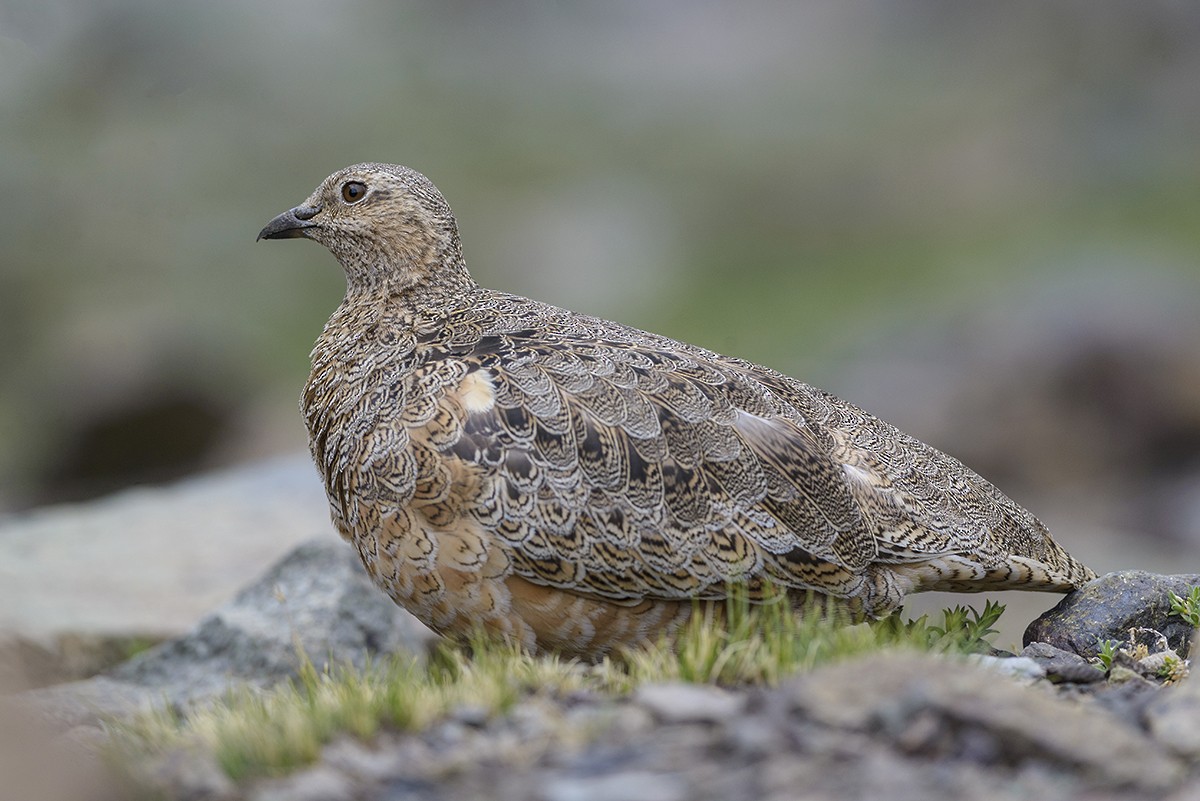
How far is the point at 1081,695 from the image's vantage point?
6.61m

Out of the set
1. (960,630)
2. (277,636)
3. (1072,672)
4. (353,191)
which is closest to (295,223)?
(353,191)

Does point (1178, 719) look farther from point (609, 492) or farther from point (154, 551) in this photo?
point (154, 551)

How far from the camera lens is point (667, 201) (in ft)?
166

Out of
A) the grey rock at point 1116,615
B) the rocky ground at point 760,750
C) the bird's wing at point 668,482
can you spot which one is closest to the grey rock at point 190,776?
the rocky ground at point 760,750

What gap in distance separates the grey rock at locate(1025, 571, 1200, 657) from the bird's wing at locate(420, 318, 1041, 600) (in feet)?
1.95

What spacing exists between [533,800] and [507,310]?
4.34m

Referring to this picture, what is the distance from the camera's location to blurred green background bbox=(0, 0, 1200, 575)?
82.9 ft

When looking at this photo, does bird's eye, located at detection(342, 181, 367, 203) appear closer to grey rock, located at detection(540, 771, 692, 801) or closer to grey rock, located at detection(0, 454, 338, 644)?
grey rock, located at detection(0, 454, 338, 644)

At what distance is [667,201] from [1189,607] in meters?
43.8

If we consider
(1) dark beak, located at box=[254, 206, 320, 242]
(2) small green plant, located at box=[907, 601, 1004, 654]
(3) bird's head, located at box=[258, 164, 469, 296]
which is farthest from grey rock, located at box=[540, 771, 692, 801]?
(1) dark beak, located at box=[254, 206, 320, 242]

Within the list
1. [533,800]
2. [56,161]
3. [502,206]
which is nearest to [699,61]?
[502,206]

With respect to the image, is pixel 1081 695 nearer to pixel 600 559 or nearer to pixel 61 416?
pixel 600 559

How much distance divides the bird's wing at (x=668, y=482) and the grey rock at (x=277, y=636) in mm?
2639

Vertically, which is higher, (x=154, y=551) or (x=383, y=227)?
(x=383, y=227)
